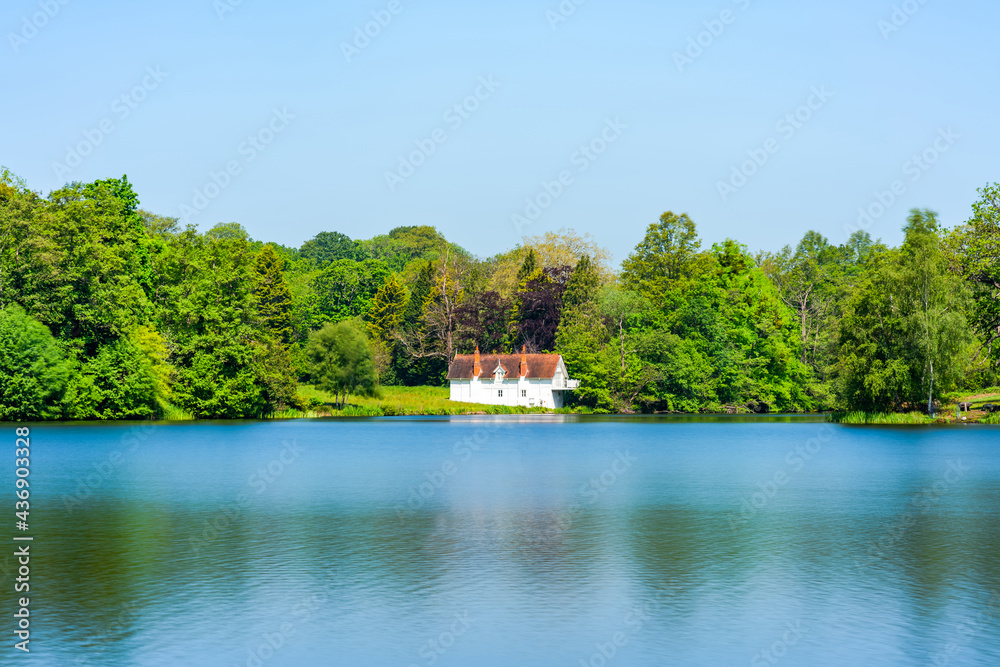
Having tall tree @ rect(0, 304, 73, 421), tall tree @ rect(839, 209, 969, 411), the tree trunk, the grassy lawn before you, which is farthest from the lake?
the grassy lawn

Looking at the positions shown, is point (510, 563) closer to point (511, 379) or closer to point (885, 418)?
point (885, 418)

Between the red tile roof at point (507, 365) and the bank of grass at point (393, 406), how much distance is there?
3.74 m

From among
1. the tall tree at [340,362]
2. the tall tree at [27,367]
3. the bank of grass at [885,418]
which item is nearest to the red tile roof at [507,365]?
the tall tree at [340,362]

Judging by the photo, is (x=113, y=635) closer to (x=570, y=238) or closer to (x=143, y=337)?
(x=143, y=337)

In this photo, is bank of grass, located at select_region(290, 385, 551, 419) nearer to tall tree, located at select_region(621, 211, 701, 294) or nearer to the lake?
tall tree, located at select_region(621, 211, 701, 294)

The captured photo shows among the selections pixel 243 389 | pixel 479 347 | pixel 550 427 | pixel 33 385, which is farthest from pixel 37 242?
pixel 479 347

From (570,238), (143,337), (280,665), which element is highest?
(570,238)

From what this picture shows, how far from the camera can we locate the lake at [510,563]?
45.6ft

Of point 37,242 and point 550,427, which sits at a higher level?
point 37,242

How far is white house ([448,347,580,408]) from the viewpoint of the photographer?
105m

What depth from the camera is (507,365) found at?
354 feet

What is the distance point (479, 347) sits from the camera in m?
119

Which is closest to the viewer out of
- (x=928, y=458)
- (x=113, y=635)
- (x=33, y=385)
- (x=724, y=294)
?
(x=113, y=635)

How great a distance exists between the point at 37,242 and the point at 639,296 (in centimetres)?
6425
